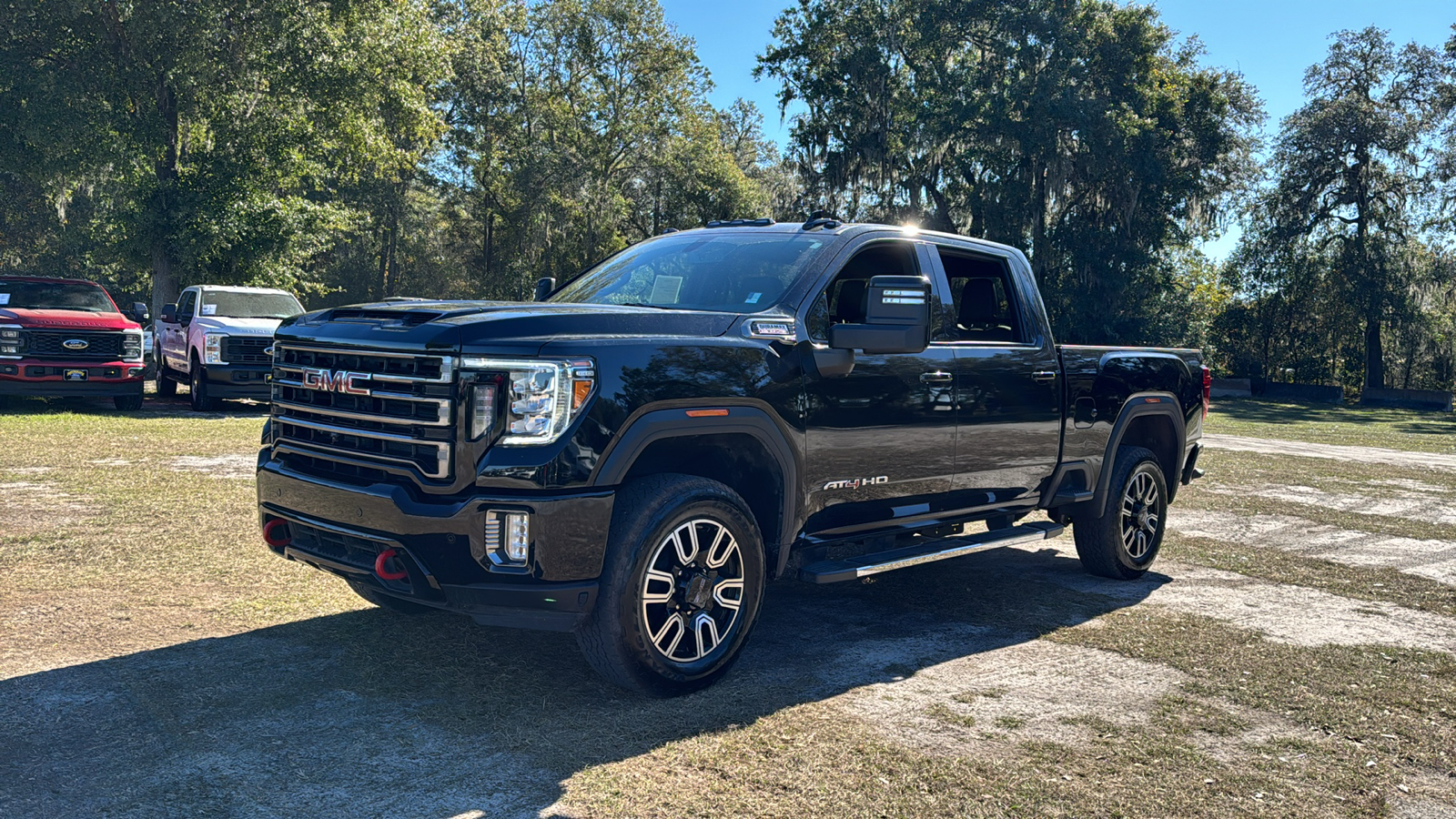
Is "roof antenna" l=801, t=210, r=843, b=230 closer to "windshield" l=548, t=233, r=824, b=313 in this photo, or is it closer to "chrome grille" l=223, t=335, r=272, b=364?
"windshield" l=548, t=233, r=824, b=313

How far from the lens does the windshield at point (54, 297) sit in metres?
15.9

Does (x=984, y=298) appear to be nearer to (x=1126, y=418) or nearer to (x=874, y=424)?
(x=1126, y=418)

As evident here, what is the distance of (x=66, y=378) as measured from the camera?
15.6 meters

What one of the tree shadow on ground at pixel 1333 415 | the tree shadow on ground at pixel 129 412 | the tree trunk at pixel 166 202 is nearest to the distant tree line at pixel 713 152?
the tree trunk at pixel 166 202

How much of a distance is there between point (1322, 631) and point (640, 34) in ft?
134

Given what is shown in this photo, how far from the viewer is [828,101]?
127 ft

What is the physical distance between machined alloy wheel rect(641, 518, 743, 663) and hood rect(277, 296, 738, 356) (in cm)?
88

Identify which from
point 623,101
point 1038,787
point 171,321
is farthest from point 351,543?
point 623,101

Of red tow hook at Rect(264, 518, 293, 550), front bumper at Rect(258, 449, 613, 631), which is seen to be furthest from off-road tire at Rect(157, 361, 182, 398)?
front bumper at Rect(258, 449, 613, 631)

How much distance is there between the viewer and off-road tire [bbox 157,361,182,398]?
771 inches

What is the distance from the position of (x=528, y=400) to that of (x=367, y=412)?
815mm

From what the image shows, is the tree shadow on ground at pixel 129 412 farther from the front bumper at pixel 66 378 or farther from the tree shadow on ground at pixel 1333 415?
the tree shadow on ground at pixel 1333 415

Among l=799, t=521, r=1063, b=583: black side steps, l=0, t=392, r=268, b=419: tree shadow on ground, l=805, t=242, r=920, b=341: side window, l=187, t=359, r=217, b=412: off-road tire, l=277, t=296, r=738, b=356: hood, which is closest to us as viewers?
l=277, t=296, r=738, b=356: hood

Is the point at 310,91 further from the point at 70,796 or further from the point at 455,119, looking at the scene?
the point at 70,796
